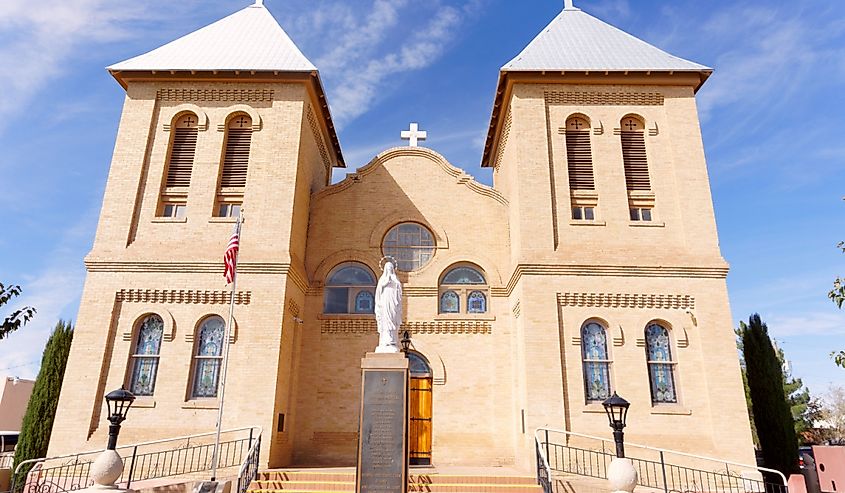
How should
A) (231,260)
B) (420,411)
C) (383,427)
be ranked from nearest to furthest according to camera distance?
(383,427) → (231,260) → (420,411)

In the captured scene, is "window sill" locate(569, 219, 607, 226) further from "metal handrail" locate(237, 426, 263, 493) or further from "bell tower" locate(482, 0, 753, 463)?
"metal handrail" locate(237, 426, 263, 493)

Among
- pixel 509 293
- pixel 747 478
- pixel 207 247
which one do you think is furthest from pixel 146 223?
pixel 747 478

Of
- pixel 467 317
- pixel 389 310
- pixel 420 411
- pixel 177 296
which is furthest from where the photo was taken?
pixel 467 317

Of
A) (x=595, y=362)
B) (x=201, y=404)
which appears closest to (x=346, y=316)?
(x=201, y=404)

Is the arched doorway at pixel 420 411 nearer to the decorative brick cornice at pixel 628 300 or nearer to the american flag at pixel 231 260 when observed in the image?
the decorative brick cornice at pixel 628 300

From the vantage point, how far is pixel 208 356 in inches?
559

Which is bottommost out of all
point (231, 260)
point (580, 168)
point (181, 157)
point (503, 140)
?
point (231, 260)

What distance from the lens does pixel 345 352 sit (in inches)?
635

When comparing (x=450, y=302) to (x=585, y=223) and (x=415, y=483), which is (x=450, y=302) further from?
(x=415, y=483)

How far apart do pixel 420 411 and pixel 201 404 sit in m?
5.69

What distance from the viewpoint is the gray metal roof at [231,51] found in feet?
53.9

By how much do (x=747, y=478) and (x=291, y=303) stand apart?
11.7m

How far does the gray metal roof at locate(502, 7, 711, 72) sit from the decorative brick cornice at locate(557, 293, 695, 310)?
6.57 metres

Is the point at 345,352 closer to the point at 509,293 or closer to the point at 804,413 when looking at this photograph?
the point at 509,293
